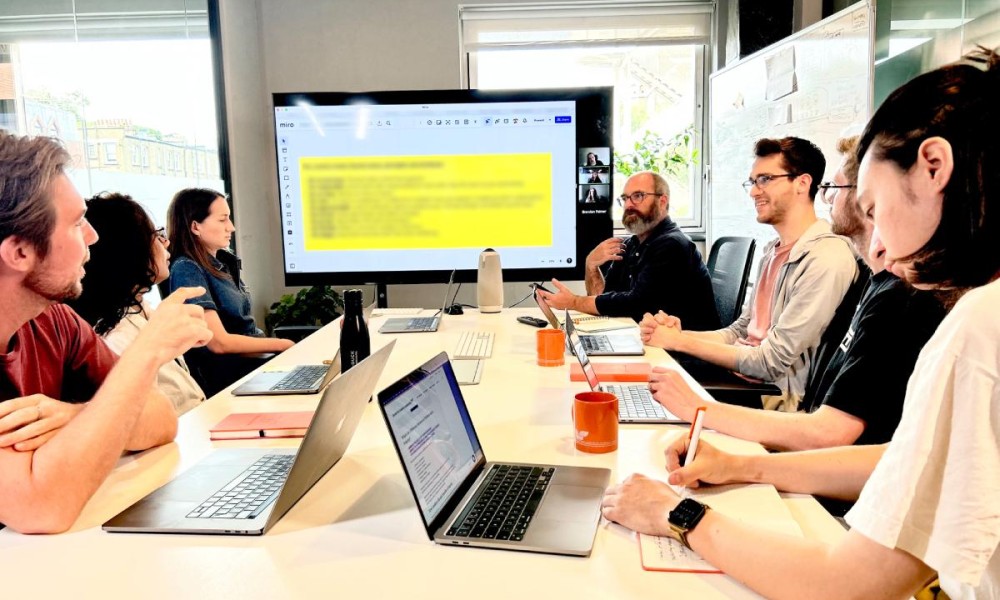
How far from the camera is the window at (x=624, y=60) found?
4.33m

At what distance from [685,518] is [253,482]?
678 mm

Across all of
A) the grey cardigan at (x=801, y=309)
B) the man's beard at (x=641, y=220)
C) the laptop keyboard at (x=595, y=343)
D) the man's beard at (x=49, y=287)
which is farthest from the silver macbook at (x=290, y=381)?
the man's beard at (x=641, y=220)

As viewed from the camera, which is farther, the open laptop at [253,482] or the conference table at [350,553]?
the open laptop at [253,482]

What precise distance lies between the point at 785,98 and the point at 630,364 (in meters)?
2.37

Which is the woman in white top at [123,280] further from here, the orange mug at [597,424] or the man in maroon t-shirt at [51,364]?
the orange mug at [597,424]

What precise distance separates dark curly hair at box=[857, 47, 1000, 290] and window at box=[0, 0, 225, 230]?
2.10 metres

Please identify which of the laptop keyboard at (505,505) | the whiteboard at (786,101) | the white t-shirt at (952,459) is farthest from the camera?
the whiteboard at (786,101)

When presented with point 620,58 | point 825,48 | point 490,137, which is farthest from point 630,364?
point 620,58

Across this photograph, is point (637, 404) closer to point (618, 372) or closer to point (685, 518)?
point (618, 372)

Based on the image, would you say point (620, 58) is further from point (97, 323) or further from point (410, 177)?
point (97, 323)

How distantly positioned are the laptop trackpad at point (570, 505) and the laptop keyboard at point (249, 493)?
0.40m

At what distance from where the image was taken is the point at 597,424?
120cm

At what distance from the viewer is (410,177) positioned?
3.35 metres

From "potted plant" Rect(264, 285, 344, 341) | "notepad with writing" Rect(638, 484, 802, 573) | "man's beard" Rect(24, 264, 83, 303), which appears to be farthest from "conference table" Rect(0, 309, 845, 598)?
"potted plant" Rect(264, 285, 344, 341)
